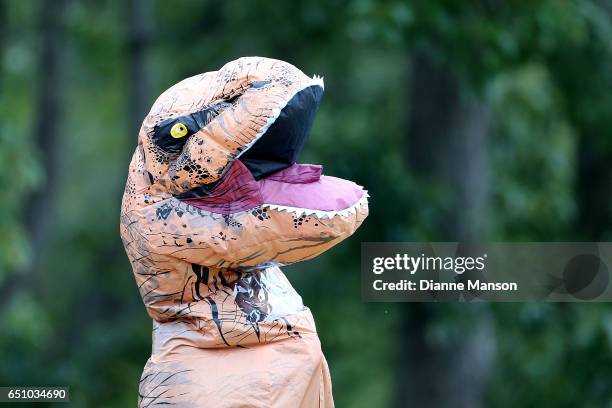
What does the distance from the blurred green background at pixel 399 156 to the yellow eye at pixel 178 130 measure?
368 cm

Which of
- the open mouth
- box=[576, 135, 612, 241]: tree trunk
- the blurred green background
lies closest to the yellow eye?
the open mouth

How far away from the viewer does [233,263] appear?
2.55 m

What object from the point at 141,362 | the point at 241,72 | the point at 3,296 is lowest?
the point at 141,362

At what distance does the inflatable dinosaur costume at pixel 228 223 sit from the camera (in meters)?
2.51

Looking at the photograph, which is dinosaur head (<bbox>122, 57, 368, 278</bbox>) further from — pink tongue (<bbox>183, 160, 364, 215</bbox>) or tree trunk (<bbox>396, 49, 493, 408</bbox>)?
tree trunk (<bbox>396, 49, 493, 408</bbox>)

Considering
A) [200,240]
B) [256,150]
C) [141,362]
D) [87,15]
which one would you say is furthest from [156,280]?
[87,15]

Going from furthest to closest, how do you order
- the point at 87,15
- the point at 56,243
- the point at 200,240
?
1. the point at 56,243
2. the point at 87,15
3. the point at 200,240

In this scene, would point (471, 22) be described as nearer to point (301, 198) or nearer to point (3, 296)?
point (301, 198)

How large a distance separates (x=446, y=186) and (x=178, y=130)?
569 centimetres

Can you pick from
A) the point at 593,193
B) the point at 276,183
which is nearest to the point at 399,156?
the point at 593,193

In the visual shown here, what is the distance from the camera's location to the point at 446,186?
26.4 ft

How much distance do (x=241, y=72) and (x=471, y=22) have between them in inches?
169

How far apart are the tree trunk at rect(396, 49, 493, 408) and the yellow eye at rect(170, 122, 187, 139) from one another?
18.3ft

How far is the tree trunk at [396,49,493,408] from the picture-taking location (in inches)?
316
